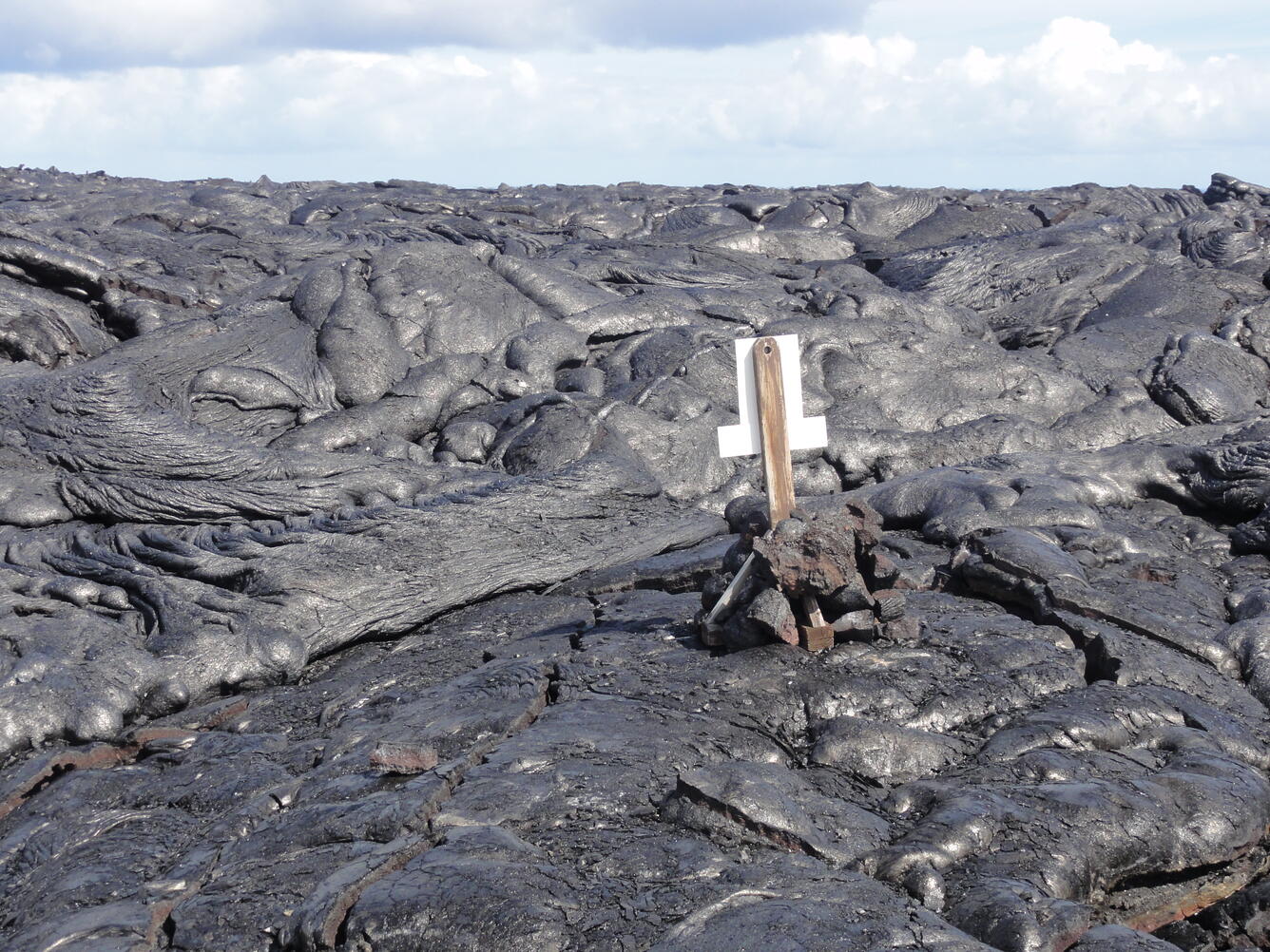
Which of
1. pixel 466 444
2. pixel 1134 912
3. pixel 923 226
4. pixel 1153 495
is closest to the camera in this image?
pixel 1134 912

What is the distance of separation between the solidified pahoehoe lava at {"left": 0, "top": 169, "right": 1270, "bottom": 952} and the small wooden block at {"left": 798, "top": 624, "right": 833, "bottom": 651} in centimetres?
12

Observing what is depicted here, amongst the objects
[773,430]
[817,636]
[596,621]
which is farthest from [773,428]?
[596,621]

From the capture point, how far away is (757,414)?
604cm

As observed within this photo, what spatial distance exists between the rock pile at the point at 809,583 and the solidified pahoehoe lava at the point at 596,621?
0.05 m

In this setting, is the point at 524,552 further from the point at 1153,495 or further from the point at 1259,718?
the point at 1153,495

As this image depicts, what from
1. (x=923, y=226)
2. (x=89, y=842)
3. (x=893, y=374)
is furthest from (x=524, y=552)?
(x=923, y=226)

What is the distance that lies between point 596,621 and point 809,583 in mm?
1753

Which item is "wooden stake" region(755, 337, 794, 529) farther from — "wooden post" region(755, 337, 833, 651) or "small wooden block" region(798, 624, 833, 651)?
"small wooden block" region(798, 624, 833, 651)

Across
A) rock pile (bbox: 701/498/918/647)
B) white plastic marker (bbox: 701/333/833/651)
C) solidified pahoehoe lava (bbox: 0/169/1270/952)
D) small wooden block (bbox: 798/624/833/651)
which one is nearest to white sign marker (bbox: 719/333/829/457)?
white plastic marker (bbox: 701/333/833/651)

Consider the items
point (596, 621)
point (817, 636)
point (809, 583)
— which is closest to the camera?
point (809, 583)

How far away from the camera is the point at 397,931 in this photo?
3.94m

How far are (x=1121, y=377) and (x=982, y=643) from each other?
7755 mm

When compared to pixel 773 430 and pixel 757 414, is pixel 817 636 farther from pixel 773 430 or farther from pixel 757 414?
pixel 757 414

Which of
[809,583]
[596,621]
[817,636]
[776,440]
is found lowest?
[596,621]
